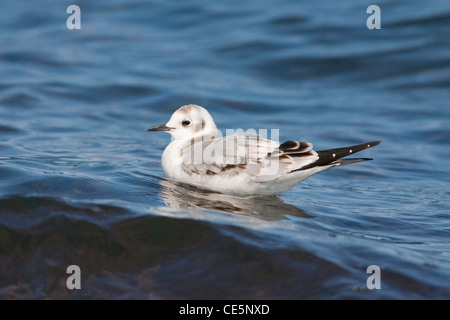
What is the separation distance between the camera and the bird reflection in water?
5.40m

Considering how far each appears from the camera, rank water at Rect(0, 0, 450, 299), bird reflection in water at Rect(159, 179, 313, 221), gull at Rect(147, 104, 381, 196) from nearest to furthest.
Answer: water at Rect(0, 0, 450, 299) < bird reflection in water at Rect(159, 179, 313, 221) < gull at Rect(147, 104, 381, 196)

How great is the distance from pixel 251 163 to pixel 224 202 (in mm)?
413

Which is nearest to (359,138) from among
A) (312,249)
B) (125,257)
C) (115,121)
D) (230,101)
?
(230,101)

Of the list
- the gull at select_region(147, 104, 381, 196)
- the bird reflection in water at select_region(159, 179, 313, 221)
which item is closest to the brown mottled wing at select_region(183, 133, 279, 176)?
the gull at select_region(147, 104, 381, 196)

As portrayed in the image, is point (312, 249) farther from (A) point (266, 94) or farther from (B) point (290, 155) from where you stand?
(A) point (266, 94)

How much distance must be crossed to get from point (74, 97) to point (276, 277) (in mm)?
7478

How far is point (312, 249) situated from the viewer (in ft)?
15.0

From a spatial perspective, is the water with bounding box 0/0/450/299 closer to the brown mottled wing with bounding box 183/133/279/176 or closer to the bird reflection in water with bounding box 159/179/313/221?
the bird reflection in water with bounding box 159/179/313/221

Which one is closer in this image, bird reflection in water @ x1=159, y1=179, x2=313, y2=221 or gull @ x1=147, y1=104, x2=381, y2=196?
bird reflection in water @ x1=159, y1=179, x2=313, y2=221

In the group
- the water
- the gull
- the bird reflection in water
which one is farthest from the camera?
the gull

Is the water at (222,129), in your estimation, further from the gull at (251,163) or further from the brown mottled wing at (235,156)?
the brown mottled wing at (235,156)

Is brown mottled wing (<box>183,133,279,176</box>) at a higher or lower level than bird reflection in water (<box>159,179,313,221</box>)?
higher

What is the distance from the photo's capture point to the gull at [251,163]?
18.6ft

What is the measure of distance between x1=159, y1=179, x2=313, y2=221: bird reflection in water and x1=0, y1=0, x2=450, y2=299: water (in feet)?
0.12
